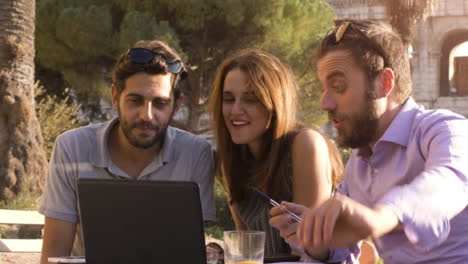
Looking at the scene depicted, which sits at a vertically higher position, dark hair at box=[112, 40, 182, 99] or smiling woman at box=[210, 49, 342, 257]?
dark hair at box=[112, 40, 182, 99]

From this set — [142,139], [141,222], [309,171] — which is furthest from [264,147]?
[141,222]

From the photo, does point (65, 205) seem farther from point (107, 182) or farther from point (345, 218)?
point (345, 218)

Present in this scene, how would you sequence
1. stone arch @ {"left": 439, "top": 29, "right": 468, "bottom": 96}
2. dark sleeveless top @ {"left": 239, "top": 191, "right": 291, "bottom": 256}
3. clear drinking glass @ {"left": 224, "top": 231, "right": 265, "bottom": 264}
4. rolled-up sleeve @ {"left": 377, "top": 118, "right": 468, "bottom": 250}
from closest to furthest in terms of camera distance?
rolled-up sleeve @ {"left": 377, "top": 118, "right": 468, "bottom": 250}, clear drinking glass @ {"left": 224, "top": 231, "right": 265, "bottom": 264}, dark sleeveless top @ {"left": 239, "top": 191, "right": 291, "bottom": 256}, stone arch @ {"left": 439, "top": 29, "right": 468, "bottom": 96}

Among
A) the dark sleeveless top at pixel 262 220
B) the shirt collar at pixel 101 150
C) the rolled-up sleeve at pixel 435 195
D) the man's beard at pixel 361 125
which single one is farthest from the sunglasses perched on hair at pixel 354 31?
the shirt collar at pixel 101 150

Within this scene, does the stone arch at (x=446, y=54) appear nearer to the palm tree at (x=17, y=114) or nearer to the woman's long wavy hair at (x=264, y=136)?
the palm tree at (x=17, y=114)

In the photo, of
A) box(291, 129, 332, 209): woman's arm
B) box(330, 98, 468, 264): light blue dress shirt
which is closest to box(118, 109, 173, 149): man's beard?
box(291, 129, 332, 209): woman's arm

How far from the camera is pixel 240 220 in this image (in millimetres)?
3344

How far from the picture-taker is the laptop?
6.86 feet

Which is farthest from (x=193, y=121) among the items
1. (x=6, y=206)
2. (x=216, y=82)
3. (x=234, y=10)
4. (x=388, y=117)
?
(x=388, y=117)

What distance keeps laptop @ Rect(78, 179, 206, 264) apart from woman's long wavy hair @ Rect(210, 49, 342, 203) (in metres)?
1.14

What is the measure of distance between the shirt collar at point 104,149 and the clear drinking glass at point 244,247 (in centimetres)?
115

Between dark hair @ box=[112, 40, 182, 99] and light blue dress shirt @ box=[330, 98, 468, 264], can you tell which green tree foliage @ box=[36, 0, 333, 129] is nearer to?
dark hair @ box=[112, 40, 182, 99]

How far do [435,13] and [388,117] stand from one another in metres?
29.2

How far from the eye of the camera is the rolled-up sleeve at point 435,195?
4.80 feet
